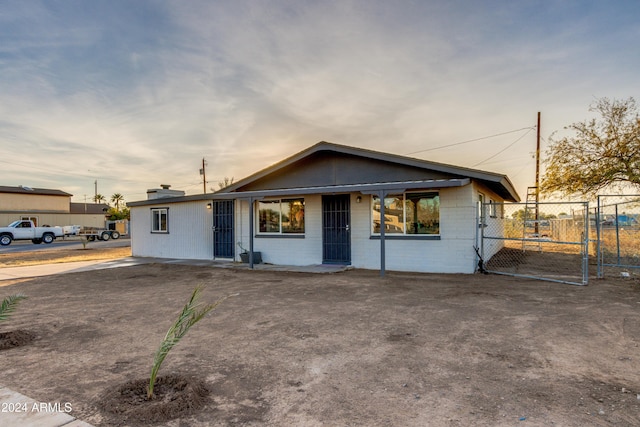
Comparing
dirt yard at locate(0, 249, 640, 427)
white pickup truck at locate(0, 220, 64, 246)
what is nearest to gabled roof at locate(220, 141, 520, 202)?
dirt yard at locate(0, 249, 640, 427)

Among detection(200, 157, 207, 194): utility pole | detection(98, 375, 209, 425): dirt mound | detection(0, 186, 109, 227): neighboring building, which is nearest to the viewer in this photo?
detection(98, 375, 209, 425): dirt mound

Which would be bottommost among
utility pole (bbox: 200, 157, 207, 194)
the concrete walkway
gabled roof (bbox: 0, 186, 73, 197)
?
the concrete walkway

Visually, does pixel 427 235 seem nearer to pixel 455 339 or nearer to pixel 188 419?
pixel 455 339

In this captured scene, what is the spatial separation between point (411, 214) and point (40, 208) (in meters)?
51.2

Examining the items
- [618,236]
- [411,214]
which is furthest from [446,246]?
[618,236]

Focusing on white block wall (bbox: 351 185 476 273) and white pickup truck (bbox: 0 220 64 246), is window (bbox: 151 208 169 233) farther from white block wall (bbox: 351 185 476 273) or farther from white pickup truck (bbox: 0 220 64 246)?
white pickup truck (bbox: 0 220 64 246)

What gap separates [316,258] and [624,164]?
1163 centimetres

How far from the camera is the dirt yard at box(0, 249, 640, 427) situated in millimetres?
2719

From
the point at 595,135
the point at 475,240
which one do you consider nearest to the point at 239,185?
the point at 475,240

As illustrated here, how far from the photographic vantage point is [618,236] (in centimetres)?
950

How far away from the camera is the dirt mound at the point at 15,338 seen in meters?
4.34

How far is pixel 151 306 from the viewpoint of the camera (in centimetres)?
660

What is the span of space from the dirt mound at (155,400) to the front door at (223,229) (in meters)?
10.5

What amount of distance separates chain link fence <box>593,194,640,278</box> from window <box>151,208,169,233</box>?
590 inches
